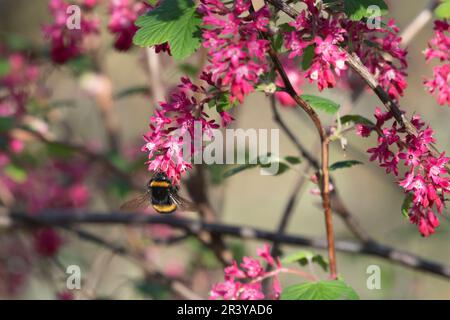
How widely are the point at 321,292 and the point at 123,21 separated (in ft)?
5.34

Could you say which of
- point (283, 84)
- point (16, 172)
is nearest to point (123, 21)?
point (283, 84)

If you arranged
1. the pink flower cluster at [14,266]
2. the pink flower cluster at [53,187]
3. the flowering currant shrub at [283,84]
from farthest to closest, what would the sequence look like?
the pink flower cluster at [14,266]
the pink flower cluster at [53,187]
the flowering currant shrub at [283,84]

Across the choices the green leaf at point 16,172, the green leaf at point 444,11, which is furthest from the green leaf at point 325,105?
the green leaf at point 16,172

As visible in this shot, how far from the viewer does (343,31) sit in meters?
1.66

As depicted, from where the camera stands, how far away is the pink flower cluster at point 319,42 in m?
1.66

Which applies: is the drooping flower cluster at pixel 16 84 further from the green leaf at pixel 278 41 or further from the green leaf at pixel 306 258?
the green leaf at pixel 278 41

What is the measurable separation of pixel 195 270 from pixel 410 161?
330cm

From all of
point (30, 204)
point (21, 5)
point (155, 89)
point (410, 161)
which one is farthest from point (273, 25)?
point (21, 5)

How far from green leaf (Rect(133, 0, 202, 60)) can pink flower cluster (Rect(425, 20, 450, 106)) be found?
73 centimetres

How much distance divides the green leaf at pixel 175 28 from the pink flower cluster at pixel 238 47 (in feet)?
0.49

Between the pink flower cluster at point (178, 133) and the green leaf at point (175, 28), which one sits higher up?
the green leaf at point (175, 28)

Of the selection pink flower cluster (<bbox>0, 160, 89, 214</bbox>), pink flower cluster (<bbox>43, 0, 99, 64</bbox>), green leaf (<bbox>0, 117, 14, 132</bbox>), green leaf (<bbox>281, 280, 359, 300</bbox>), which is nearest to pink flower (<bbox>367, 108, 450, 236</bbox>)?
green leaf (<bbox>281, 280, 359, 300</bbox>)

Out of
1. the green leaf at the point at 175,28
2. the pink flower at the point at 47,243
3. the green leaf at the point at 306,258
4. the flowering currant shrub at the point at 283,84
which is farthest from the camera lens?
the pink flower at the point at 47,243

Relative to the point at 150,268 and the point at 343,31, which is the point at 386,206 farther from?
the point at 343,31
